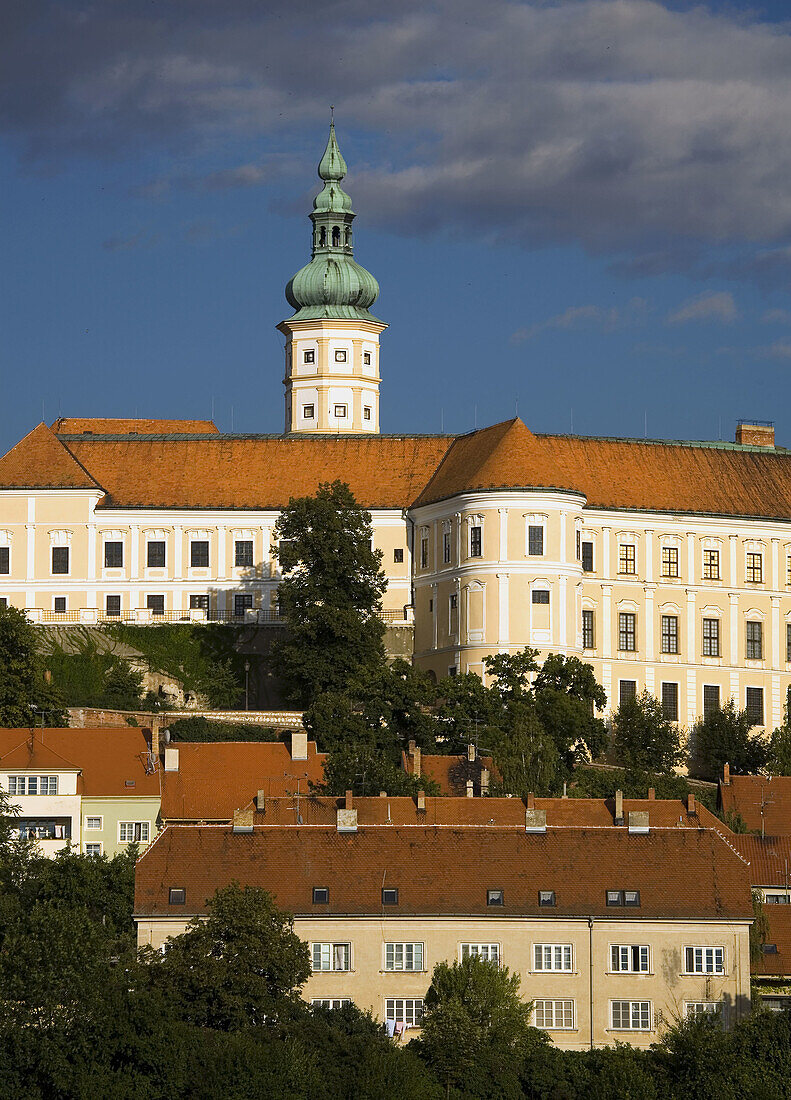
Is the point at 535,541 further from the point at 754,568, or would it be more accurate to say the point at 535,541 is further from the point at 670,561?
the point at 754,568

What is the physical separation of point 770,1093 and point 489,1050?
700cm

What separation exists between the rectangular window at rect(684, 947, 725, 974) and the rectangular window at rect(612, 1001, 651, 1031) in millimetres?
1563

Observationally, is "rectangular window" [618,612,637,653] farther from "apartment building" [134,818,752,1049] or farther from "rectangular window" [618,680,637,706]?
"apartment building" [134,818,752,1049]

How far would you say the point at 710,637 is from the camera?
113m

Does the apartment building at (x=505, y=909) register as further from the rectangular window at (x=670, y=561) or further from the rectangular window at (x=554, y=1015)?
the rectangular window at (x=670, y=561)

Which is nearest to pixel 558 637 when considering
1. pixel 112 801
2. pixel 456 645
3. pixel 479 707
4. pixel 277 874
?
pixel 456 645

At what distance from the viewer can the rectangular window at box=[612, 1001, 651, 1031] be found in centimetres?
6838

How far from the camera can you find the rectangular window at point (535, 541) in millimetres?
107312

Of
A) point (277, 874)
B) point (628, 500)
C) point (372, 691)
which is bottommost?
point (277, 874)

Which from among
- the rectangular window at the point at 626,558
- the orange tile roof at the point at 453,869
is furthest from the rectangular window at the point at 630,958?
the rectangular window at the point at 626,558

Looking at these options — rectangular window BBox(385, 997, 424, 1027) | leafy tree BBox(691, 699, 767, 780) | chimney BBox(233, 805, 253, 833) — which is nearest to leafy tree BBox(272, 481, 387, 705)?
leafy tree BBox(691, 699, 767, 780)

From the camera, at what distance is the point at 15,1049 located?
64312mm

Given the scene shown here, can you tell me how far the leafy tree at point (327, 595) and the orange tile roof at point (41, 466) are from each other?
1321 centimetres

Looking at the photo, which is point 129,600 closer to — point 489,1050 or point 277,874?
point 277,874
